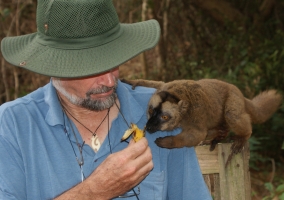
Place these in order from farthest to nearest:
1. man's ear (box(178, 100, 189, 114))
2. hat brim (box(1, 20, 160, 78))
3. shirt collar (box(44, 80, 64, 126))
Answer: man's ear (box(178, 100, 189, 114))
shirt collar (box(44, 80, 64, 126))
hat brim (box(1, 20, 160, 78))

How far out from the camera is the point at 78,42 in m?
2.12

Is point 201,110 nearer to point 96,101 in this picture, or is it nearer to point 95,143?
point 95,143

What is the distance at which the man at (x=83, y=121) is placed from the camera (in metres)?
2.11

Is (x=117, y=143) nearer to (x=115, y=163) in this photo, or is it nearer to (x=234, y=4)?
(x=115, y=163)

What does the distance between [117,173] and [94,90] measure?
1.48ft

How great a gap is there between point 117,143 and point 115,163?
371 mm

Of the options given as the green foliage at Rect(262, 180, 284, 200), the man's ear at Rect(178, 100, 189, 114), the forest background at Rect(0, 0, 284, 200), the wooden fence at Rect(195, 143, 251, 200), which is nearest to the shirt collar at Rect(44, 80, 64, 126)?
the wooden fence at Rect(195, 143, 251, 200)

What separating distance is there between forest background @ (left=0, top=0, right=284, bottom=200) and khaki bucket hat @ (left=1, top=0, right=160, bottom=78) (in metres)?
4.50

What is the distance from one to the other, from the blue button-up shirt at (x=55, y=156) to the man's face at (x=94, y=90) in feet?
0.47

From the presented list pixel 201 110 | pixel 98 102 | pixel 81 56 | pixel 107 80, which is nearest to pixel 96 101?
pixel 98 102

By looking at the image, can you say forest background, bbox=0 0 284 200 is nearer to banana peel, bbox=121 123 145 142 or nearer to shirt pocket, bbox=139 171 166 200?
shirt pocket, bbox=139 171 166 200

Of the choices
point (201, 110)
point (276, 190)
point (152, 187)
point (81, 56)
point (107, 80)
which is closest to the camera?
point (81, 56)

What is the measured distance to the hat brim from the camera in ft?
6.67

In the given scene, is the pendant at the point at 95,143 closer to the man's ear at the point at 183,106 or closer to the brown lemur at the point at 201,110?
the brown lemur at the point at 201,110
